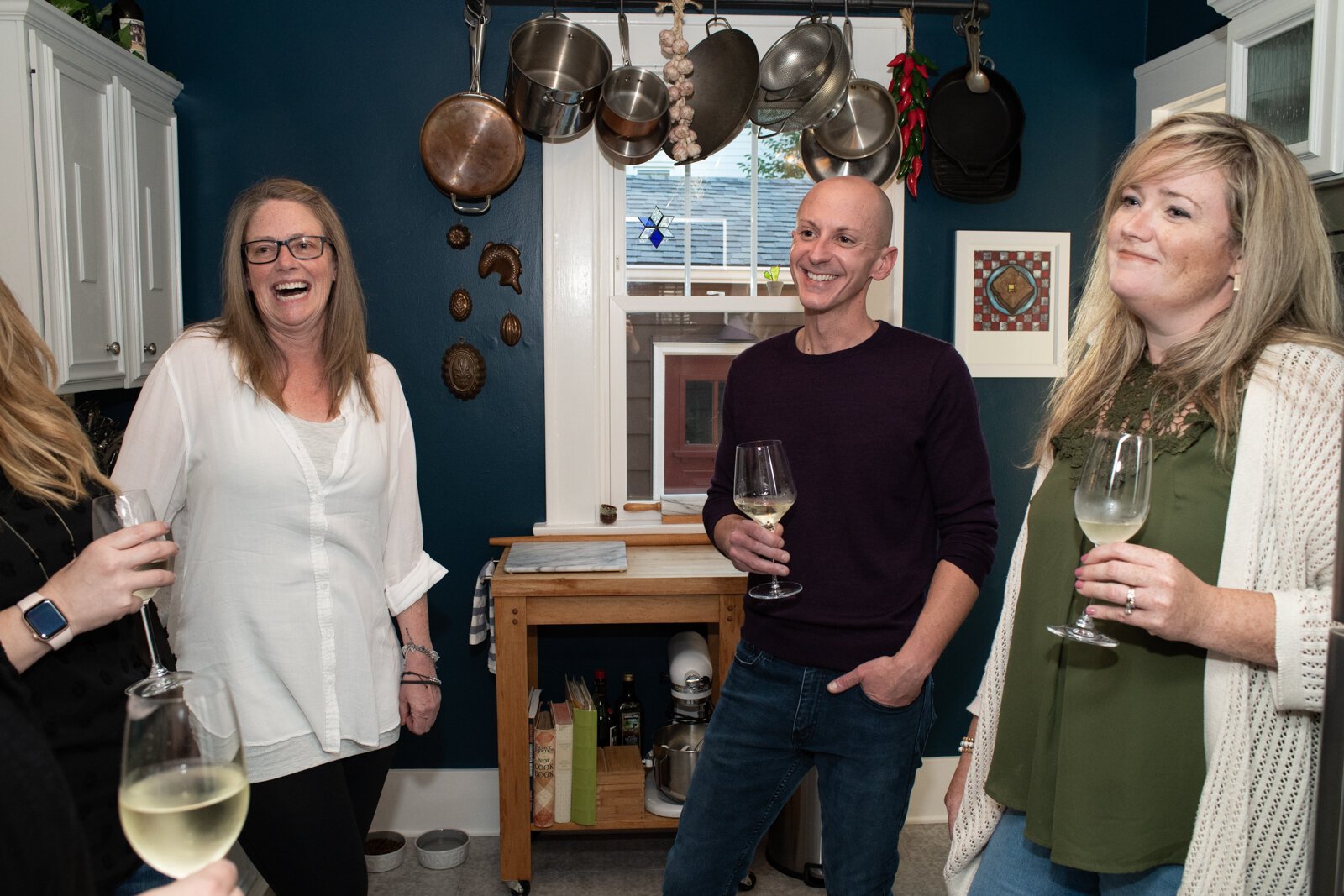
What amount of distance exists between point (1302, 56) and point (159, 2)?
124 inches

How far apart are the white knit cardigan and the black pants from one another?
4.43 feet

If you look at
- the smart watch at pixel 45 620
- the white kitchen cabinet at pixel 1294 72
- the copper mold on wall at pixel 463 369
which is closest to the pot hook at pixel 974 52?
the white kitchen cabinet at pixel 1294 72

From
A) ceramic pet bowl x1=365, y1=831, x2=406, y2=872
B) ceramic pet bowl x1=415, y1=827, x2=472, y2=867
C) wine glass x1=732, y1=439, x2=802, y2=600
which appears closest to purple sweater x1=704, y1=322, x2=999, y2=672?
wine glass x1=732, y1=439, x2=802, y2=600

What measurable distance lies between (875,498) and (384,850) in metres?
2.14

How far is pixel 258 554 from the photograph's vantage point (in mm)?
1802

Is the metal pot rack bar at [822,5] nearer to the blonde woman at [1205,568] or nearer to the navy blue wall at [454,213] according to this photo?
the navy blue wall at [454,213]

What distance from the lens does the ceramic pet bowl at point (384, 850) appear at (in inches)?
125

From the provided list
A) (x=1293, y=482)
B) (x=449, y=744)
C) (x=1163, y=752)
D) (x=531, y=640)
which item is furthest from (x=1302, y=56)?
(x=449, y=744)

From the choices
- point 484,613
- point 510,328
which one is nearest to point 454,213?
point 510,328

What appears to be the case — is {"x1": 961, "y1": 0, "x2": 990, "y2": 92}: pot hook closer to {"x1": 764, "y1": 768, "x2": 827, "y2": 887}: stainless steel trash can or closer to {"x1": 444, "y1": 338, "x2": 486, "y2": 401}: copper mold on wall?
{"x1": 444, "y1": 338, "x2": 486, "y2": 401}: copper mold on wall

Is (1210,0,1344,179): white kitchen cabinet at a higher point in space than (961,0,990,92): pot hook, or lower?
lower

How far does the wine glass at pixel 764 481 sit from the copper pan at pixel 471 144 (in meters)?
1.73

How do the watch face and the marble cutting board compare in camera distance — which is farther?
the marble cutting board

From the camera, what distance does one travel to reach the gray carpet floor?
10.00ft
